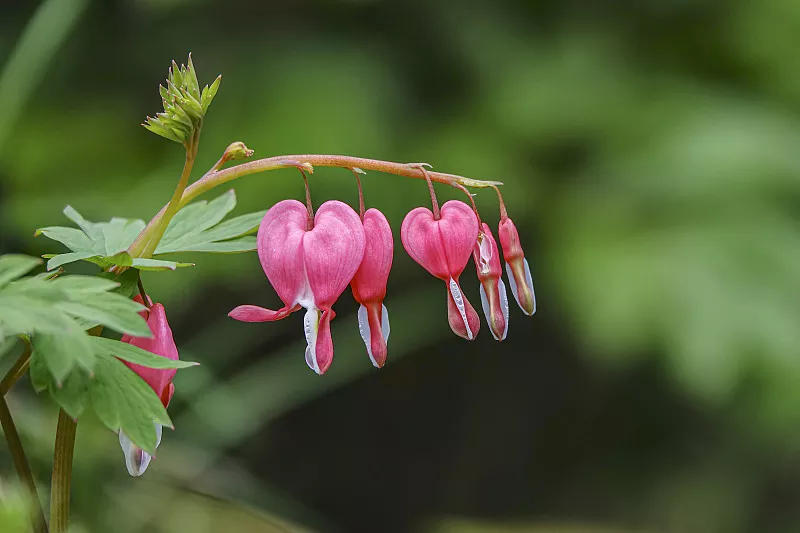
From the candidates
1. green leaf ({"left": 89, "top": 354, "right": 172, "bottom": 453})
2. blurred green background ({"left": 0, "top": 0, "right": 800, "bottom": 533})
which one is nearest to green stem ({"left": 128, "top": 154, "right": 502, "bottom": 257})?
green leaf ({"left": 89, "top": 354, "right": 172, "bottom": 453})

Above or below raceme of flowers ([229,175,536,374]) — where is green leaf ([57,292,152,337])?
below

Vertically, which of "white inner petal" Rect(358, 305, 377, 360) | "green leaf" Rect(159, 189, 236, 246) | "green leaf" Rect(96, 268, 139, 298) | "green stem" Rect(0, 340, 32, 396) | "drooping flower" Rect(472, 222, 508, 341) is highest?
"drooping flower" Rect(472, 222, 508, 341)

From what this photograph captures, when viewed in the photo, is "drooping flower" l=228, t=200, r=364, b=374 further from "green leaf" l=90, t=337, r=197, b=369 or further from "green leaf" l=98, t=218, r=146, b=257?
"green leaf" l=98, t=218, r=146, b=257

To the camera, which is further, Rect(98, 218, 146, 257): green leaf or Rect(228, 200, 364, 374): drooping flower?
Rect(98, 218, 146, 257): green leaf

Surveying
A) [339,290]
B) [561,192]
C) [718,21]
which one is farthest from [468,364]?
[339,290]

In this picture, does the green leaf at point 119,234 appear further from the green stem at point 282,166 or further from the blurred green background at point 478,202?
the blurred green background at point 478,202

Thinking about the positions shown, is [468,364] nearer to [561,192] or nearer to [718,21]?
[561,192]
